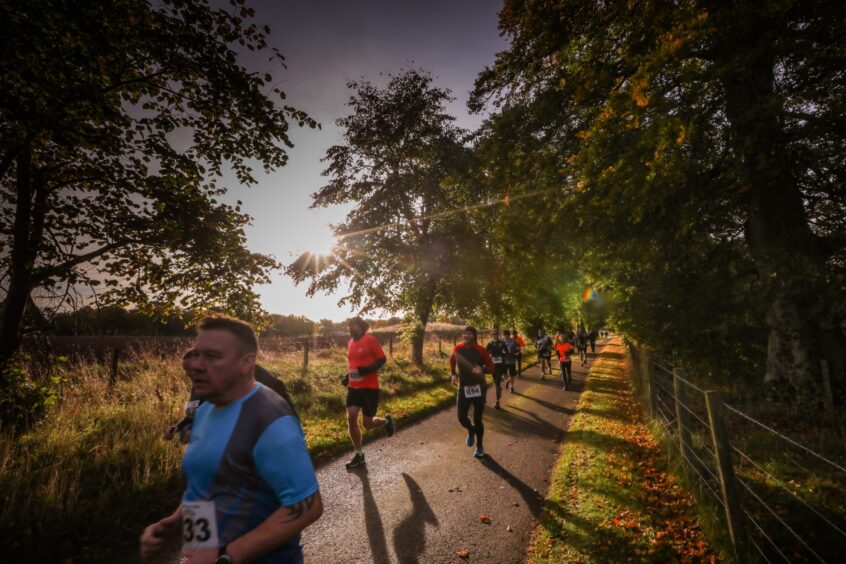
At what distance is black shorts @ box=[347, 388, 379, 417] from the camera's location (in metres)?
6.25

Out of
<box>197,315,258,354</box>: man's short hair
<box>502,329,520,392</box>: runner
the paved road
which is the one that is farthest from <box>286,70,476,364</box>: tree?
<box>197,315,258,354</box>: man's short hair

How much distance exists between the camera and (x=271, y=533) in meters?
1.47

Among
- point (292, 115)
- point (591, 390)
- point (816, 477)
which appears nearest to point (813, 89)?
point (816, 477)

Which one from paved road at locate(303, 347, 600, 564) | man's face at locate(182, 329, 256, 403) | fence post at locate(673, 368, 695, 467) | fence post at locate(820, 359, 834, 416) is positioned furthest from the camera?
fence post at locate(820, 359, 834, 416)

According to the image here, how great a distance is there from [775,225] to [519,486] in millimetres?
7998

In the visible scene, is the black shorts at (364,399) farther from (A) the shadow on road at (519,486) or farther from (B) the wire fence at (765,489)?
(B) the wire fence at (765,489)

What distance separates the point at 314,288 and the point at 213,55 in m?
13.9

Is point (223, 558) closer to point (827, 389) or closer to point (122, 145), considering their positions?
point (122, 145)

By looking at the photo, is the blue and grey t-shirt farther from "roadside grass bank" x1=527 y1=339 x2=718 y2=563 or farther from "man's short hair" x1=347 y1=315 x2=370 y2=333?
"man's short hair" x1=347 y1=315 x2=370 y2=333

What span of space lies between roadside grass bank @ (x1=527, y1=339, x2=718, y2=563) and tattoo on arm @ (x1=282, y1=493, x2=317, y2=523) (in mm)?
3127

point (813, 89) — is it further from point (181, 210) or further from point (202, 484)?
point (181, 210)

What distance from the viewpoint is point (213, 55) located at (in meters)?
5.74

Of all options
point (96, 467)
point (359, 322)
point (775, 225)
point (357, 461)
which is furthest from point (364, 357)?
point (775, 225)

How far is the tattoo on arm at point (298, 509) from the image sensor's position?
59.2 inches
